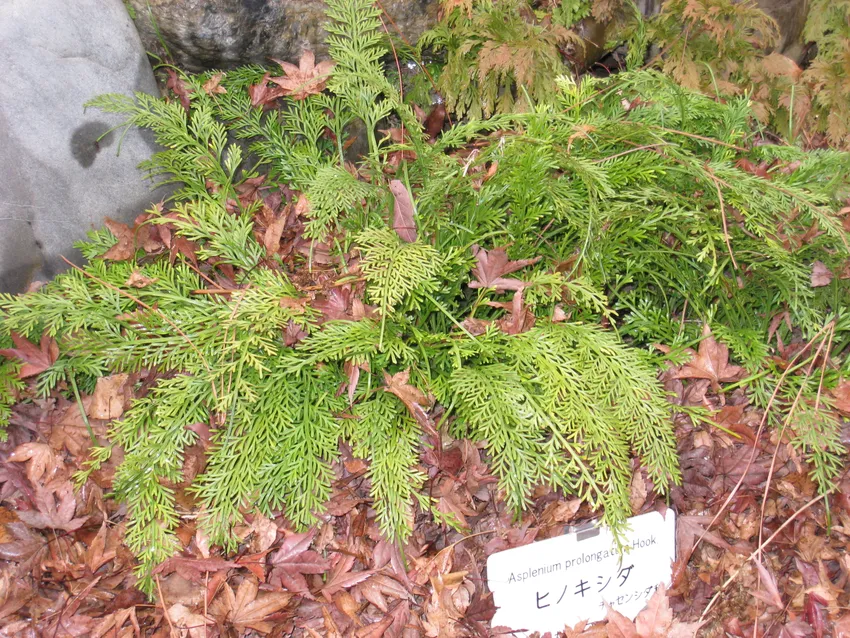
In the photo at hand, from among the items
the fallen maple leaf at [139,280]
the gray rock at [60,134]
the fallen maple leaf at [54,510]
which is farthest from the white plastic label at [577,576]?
the gray rock at [60,134]

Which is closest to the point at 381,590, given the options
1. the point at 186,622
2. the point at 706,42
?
the point at 186,622

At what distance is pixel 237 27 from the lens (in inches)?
92.0

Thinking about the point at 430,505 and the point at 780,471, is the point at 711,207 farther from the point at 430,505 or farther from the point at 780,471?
the point at 430,505

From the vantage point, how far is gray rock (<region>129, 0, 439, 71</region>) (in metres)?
2.28

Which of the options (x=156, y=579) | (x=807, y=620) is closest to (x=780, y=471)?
(x=807, y=620)

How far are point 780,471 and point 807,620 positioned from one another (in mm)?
409

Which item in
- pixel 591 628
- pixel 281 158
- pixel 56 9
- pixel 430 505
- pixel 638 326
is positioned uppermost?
pixel 56 9

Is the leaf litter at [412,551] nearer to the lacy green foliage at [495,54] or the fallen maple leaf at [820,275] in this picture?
the fallen maple leaf at [820,275]

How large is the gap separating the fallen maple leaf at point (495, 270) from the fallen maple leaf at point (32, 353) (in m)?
1.27

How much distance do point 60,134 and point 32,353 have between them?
0.84 metres

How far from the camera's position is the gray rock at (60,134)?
6.80ft

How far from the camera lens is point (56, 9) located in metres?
2.15

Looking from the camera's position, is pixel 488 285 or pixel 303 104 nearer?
pixel 488 285

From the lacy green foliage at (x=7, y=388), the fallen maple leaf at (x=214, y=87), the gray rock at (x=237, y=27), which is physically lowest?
the lacy green foliage at (x=7, y=388)
